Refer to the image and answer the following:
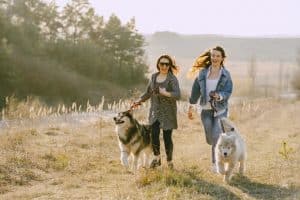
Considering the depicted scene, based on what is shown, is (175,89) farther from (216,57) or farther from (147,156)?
(147,156)

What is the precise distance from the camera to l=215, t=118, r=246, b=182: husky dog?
350 inches

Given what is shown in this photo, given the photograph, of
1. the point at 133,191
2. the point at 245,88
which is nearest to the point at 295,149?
the point at 133,191

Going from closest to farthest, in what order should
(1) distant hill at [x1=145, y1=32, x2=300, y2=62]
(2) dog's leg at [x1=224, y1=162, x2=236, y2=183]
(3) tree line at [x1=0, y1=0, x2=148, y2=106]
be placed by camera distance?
(2) dog's leg at [x1=224, y1=162, x2=236, y2=183] < (3) tree line at [x1=0, y1=0, x2=148, y2=106] < (1) distant hill at [x1=145, y1=32, x2=300, y2=62]

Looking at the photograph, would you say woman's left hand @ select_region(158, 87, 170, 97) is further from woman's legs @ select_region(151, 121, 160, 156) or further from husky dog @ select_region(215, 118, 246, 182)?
husky dog @ select_region(215, 118, 246, 182)

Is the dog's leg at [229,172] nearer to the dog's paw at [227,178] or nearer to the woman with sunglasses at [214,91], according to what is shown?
the dog's paw at [227,178]

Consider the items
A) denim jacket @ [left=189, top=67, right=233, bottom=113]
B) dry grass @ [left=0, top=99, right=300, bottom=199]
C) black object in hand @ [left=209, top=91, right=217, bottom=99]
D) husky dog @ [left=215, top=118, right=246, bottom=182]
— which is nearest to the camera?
dry grass @ [left=0, top=99, right=300, bottom=199]

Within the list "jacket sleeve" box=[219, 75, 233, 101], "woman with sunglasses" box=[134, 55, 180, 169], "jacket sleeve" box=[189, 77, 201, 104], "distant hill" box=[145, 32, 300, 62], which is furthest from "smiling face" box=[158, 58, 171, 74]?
"distant hill" box=[145, 32, 300, 62]

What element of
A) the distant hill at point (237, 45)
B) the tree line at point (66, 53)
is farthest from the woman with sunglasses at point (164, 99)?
the distant hill at point (237, 45)

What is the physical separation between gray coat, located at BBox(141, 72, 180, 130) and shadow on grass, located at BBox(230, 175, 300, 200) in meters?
1.40

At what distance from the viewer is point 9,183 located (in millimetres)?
9594

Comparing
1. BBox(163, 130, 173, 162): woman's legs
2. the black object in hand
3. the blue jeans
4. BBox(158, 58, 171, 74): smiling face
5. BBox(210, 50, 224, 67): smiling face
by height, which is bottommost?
BBox(163, 130, 173, 162): woman's legs

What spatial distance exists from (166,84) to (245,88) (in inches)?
1123

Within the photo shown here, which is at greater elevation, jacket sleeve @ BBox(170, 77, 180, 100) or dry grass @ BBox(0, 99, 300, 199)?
jacket sleeve @ BBox(170, 77, 180, 100)

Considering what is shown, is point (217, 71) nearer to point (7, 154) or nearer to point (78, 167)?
point (78, 167)
